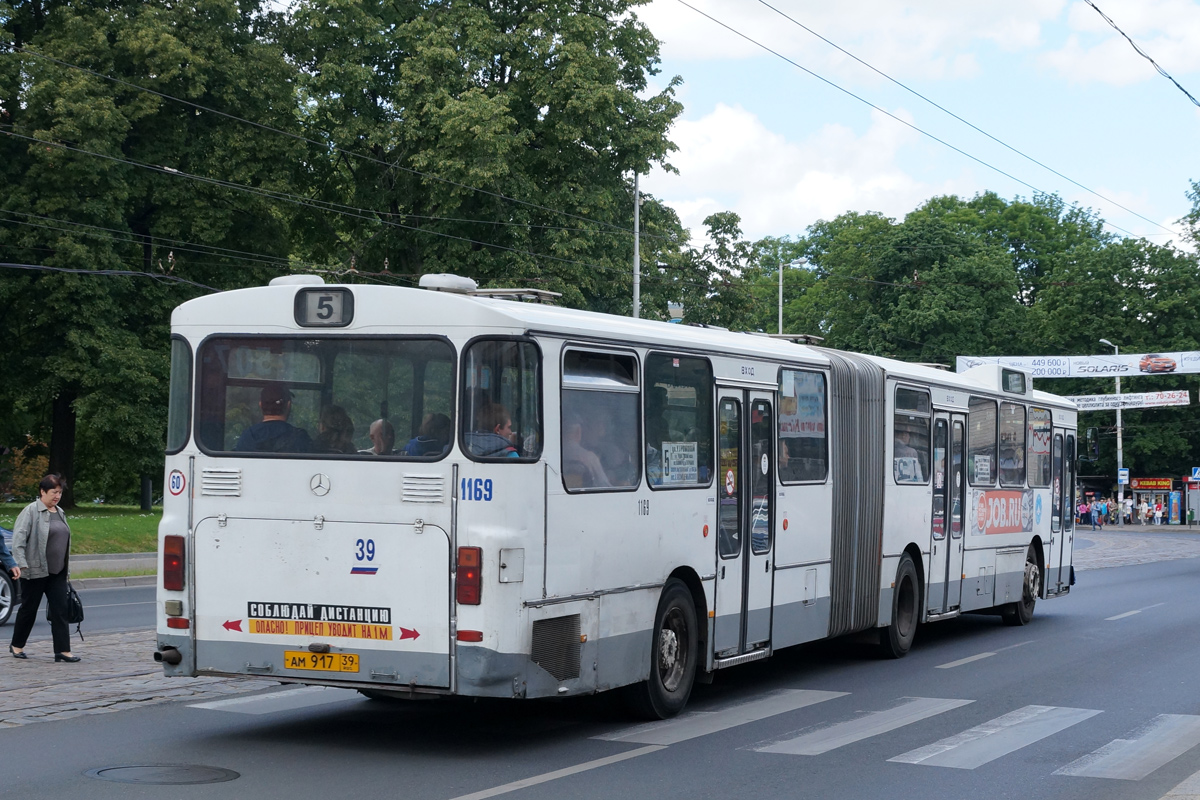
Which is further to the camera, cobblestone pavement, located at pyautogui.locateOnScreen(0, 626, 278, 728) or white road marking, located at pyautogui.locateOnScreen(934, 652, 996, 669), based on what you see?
white road marking, located at pyautogui.locateOnScreen(934, 652, 996, 669)

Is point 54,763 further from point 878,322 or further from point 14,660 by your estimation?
point 878,322

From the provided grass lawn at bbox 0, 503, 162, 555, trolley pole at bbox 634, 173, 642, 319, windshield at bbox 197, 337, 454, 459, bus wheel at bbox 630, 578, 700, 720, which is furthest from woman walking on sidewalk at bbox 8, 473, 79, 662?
trolley pole at bbox 634, 173, 642, 319

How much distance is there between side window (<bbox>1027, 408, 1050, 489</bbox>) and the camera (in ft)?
65.7

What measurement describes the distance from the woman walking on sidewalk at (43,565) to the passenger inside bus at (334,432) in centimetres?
536

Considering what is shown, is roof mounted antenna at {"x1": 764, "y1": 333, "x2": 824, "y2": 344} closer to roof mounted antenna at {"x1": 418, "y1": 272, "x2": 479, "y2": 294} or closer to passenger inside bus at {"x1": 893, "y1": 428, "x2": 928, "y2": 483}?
passenger inside bus at {"x1": 893, "y1": 428, "x2": 928, "y2": 483}

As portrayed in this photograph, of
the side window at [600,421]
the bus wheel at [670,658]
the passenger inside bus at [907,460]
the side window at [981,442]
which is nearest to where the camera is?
the side window at [600,421]

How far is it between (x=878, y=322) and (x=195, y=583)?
6695 centimetres

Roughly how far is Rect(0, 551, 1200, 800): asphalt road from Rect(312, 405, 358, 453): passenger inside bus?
1904mm

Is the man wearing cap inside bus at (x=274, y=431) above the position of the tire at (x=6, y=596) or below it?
above

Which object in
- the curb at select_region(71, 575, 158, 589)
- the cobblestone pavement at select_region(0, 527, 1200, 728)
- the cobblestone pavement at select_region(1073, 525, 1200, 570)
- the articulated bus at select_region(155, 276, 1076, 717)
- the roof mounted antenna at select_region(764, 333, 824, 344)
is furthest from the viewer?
the cobblestone pavement at select_region(1073, 525, 1200, 570)

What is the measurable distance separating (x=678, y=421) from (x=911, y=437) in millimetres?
5868

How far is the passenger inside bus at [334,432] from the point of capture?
30.8ft

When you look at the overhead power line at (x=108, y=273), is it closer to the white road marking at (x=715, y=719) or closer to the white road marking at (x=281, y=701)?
the white road marking at (x=281, y=701)

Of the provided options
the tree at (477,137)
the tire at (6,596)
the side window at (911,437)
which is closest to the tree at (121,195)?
the tree at (477,137)
